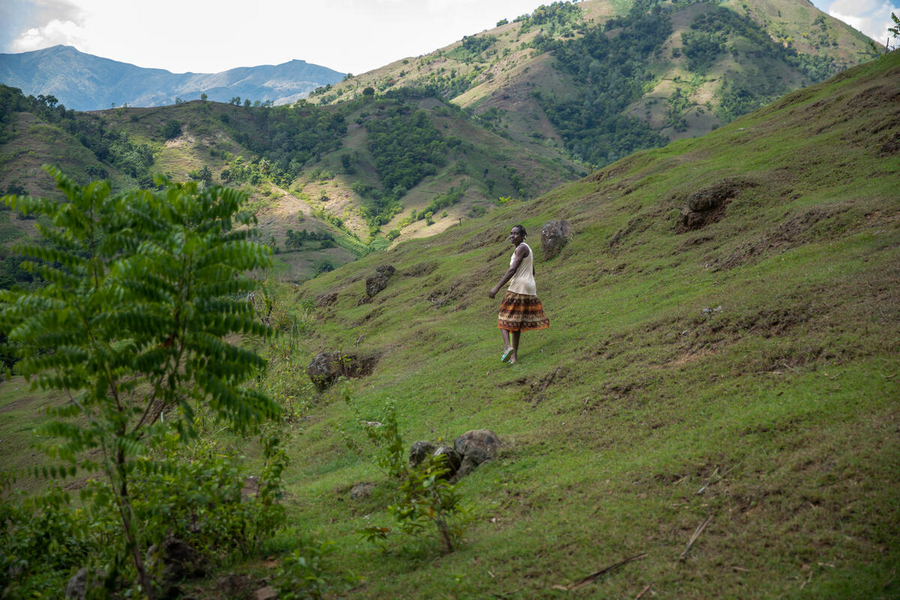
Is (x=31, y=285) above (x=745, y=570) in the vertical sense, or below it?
above

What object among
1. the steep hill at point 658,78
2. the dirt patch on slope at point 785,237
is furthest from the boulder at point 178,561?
the steep hill at point 658,78

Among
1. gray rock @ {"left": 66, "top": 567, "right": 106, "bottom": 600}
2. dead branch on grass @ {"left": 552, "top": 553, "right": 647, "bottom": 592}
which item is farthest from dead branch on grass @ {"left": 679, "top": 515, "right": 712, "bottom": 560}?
gray rock @ {"left": 66, "top": 567, "right": 106, "bottom": 600}

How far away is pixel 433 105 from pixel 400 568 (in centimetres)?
15537

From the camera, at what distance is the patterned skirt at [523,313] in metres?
12.3

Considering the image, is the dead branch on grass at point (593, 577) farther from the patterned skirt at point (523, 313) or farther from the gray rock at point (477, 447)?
the patterned skirt at point (523, 313)

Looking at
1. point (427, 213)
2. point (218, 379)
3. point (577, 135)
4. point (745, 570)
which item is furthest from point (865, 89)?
point (577, 135)

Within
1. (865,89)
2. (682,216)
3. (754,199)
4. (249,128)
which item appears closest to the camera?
(754,199)

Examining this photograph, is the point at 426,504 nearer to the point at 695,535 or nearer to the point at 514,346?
the point at 695,535

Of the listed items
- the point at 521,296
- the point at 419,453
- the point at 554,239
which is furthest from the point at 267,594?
the point at 554,239

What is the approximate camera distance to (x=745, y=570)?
4.47 metres

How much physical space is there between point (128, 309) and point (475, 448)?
5.32 m

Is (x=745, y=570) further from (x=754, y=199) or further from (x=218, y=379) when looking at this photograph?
(x=754, y=199)

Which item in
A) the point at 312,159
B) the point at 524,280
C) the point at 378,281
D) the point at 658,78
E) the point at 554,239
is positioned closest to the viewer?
the point at 524,280

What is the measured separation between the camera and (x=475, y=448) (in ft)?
26.7
